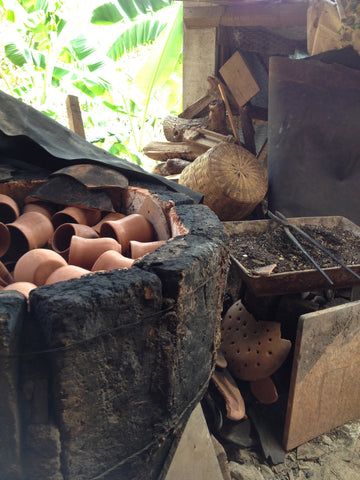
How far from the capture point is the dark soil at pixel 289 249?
2.54 meters

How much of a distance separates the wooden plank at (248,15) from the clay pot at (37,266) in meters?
3.85

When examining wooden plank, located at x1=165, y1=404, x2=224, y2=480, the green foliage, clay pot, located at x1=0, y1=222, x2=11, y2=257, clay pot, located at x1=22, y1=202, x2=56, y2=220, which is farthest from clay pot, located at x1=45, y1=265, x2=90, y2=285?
the green foliage

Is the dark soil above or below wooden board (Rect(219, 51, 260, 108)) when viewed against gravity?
below

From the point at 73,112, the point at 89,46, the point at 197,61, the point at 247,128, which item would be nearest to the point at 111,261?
the point at 73,112

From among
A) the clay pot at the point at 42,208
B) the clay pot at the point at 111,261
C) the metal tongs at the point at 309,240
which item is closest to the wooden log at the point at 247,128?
the metal tongs at the point at 309,240

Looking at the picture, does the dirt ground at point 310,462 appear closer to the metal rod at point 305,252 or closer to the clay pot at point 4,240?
the metal rod at point 305,252

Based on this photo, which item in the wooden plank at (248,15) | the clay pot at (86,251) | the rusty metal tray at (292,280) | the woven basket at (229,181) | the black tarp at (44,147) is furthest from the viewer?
the wooden plank at (248,15)

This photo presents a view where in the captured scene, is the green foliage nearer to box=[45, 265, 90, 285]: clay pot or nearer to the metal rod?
the metal rod

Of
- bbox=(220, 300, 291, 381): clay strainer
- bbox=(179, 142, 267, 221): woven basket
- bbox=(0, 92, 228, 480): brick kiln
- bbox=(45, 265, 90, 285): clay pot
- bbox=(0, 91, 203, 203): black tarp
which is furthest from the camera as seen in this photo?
bbox=(179, 142, 267, 221): woven basket

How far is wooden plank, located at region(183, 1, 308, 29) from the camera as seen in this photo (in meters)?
4.11

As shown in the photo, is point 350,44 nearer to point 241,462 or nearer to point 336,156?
point 336,156

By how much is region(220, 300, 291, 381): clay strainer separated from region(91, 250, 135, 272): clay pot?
4.53 ft

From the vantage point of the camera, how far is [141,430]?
114 cm

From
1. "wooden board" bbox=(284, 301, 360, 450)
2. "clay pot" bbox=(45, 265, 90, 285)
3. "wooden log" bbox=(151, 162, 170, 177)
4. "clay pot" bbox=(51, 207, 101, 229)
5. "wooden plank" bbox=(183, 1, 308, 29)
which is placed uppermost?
"wooden plank" bbox=(183, 1, 308, 29)
